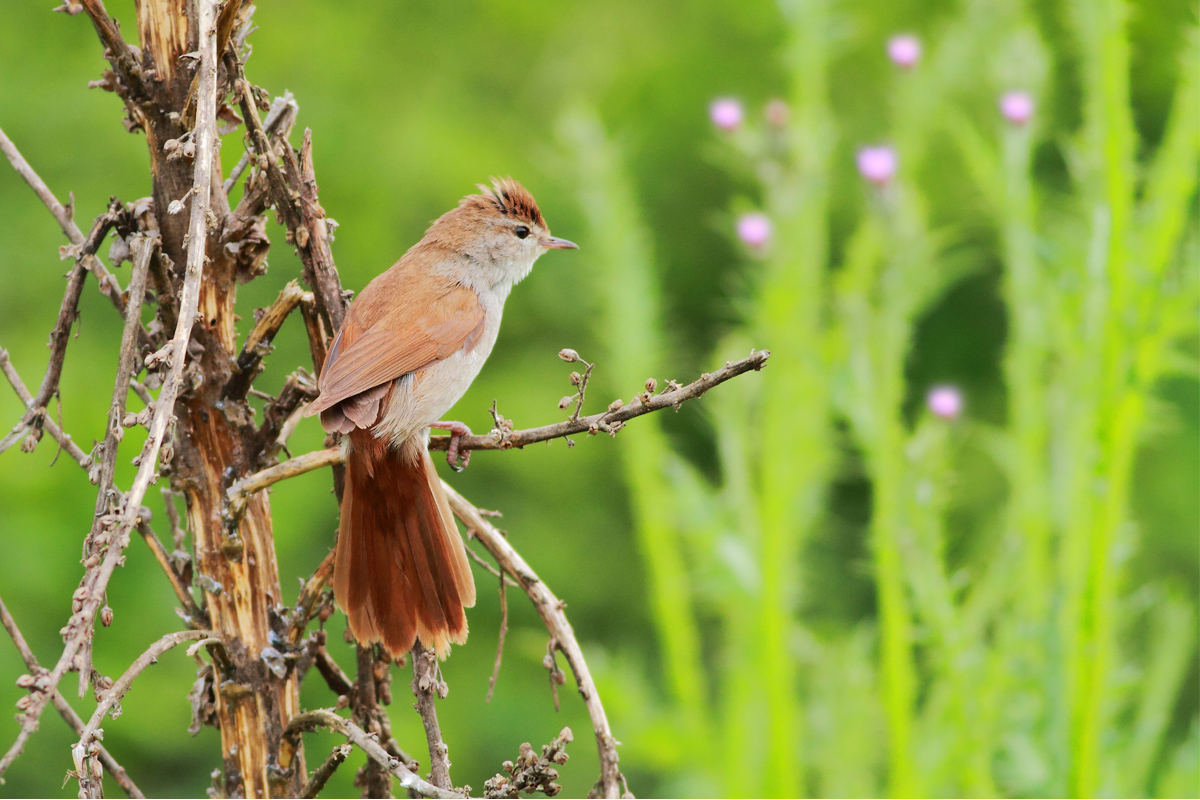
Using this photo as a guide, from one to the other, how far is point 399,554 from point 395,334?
38 centimetres

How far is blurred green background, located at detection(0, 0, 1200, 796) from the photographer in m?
2.52

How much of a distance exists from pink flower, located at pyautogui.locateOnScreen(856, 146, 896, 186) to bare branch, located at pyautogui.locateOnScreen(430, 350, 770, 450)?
1.46 meters

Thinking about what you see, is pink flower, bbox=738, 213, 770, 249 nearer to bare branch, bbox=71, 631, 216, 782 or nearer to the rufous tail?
the rufous tail

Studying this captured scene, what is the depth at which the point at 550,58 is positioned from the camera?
24.6ft

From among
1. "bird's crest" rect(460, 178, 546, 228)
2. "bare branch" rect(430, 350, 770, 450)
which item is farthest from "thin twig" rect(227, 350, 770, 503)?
"bird's crest" rect(460, 178, 546, 228)

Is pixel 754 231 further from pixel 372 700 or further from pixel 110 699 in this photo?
pixel 110 699

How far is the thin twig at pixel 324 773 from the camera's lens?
1.39 metres

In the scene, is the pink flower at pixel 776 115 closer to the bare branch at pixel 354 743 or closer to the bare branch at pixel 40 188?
the bare branch at pixel 40 188

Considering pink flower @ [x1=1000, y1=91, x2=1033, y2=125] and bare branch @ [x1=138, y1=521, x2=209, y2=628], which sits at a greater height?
pink flower @ [x1=1000, y1=91, x2=1033, y2=125]

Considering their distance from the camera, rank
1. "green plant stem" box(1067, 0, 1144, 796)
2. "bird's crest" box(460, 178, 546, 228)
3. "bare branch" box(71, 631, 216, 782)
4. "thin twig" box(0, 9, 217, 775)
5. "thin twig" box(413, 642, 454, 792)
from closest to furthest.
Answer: "thin twig" box(0, 9, 217, 775)
"bare branch" box(71, 631, 216, 782)
"thin twig" box(413, 642, 454, 792)
"green plant stem" box(1067, 0, 1144, 796)
"bird's crest" box(460, 178, 546, 228)

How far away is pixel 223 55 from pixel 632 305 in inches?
73.2

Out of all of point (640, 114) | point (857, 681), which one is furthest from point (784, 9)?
point (640, 114)

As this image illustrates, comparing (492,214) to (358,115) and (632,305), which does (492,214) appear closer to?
(632,305)

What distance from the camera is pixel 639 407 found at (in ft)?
4.24
